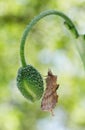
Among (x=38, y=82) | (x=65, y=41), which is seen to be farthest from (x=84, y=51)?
(x=65, y=41)

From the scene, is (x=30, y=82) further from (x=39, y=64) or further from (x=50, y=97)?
(x=39, y=64)

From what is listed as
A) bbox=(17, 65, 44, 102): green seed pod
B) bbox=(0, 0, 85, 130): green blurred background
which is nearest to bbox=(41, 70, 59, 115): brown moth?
bbox=(17, 65, 44, 102): green seed pod

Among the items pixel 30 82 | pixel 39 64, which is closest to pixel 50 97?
pixel 30 82

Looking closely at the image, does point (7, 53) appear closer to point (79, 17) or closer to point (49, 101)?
point (79, 17)

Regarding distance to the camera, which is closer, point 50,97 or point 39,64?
point 50,97

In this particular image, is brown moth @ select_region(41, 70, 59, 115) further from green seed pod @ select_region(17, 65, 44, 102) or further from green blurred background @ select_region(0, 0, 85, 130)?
green blurred background @ select_region(0, 0, 85, 130)

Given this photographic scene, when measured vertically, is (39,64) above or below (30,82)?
above
